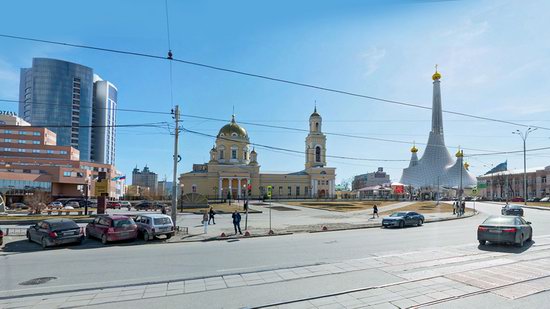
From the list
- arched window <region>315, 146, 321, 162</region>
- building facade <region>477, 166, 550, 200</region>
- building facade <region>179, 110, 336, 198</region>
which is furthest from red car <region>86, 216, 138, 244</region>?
building facade <region>477, 166, 550, 200</region>

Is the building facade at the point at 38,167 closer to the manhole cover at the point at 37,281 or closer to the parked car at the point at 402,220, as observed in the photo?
the parked car at the point at 402,220

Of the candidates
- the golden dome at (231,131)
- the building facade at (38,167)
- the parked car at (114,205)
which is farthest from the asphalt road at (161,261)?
the golden dome at (231,131)

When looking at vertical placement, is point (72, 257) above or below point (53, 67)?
below

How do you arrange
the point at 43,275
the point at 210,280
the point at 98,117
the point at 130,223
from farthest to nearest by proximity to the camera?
the point at 98,117 < the point at 130,223 < the point at 43,275 < the point at 210,280

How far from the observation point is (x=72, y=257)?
14266 mm

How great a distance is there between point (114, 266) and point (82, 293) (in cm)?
355

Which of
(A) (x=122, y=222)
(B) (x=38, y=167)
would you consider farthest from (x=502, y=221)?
(B) (x=38, y=167)

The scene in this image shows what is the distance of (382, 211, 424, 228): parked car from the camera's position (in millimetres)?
26559

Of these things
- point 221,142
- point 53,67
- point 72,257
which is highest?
point 53,67

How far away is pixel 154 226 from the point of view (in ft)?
66.4

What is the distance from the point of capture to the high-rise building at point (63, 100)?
14325 cm

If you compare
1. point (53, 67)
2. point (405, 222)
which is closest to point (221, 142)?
point (405, 222)

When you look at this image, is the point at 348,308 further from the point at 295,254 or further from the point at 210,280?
the point at 295,254

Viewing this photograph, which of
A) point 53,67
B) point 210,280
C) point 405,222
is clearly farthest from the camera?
point 53,67
